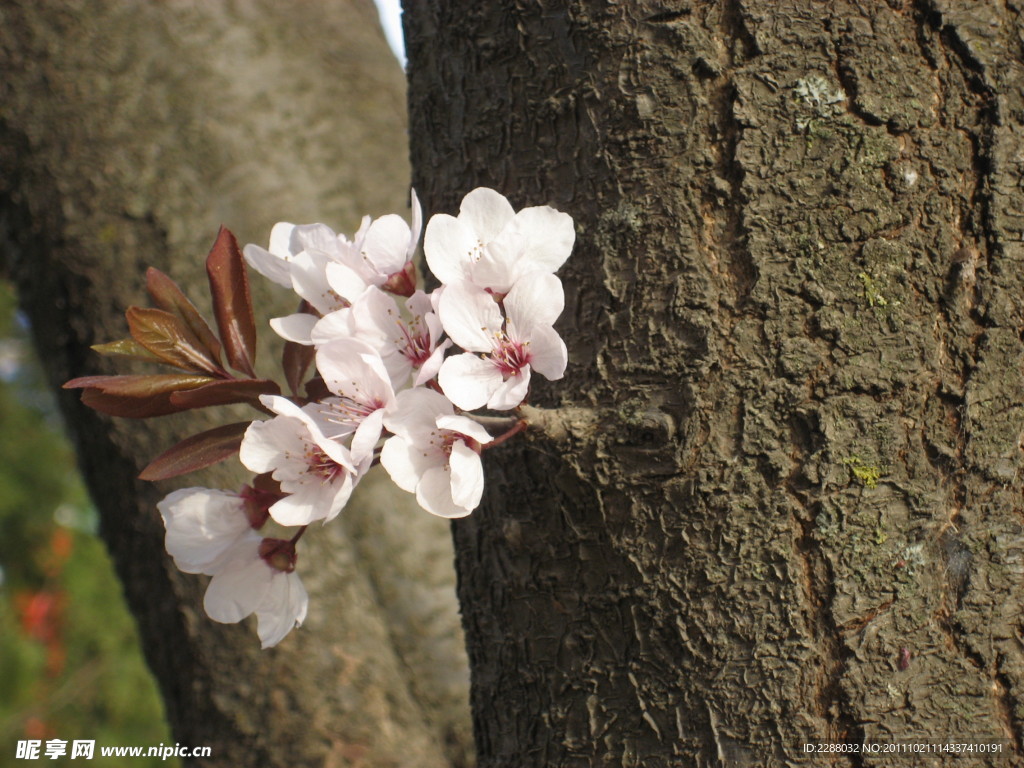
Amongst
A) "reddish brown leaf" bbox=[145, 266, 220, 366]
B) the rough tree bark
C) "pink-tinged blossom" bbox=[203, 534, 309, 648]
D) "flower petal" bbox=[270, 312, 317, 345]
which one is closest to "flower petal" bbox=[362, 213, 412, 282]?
"flower petal" bbox=[270, 312, 317, 345]

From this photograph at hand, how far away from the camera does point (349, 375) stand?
29.7 inches

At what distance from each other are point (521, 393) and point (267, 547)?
369mm

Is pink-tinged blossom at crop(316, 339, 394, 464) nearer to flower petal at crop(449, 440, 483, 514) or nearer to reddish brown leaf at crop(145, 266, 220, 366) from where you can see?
flower petal at crop(449, 440, 483, 514)

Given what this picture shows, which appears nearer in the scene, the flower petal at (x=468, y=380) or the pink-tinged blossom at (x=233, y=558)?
the flower petal at (x=468, y=380)

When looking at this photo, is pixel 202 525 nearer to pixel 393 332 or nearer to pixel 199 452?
pixel 199 452

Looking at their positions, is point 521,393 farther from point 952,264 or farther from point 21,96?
point 21,96

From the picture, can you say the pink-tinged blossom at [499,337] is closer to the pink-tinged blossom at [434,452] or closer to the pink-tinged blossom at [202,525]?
the pink-tinged blossom at [434,452]

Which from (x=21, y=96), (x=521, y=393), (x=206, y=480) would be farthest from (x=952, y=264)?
(x=21, y=96)

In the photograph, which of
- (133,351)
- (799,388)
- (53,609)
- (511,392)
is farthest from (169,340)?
(53,609)

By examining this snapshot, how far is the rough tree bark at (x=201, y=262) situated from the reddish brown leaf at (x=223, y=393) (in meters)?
1.13

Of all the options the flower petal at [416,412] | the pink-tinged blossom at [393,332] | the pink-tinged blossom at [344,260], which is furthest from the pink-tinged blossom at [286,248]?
the flower petal at [416,412]

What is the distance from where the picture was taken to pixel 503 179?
108 cm

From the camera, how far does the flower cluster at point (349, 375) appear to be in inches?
29.0

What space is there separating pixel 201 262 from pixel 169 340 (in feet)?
4.17
